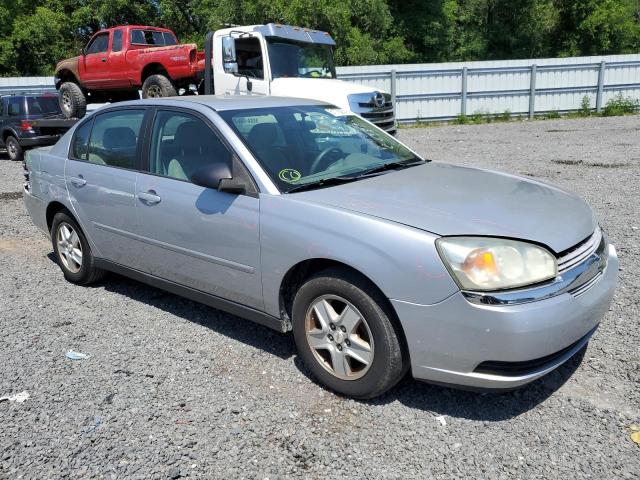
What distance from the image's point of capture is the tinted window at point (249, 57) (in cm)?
1021

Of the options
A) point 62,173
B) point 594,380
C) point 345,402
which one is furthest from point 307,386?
point 62,173

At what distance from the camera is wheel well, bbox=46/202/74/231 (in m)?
5.26

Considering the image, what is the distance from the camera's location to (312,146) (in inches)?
159

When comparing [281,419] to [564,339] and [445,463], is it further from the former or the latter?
[564,339]

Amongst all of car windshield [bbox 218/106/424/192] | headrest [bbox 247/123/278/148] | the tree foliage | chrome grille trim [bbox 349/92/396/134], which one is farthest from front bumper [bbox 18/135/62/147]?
the tree foliage

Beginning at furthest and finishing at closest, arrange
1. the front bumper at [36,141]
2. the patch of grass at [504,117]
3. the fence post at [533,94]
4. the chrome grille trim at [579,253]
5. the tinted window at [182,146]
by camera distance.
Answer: the patch of grass at [504,117] < the fence post at [533,94] < the front bumper at [36,141] < the tinted window at [182,146] < the chrome grille trim at [579,253]

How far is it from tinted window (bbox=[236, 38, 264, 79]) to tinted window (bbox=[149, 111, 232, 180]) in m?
6.16

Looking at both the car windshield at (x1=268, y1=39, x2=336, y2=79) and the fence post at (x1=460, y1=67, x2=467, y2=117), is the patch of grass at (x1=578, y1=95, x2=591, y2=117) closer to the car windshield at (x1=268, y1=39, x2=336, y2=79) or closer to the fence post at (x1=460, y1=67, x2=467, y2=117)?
the fence post at (x1=460, y1=67, x2=467, y2=117)

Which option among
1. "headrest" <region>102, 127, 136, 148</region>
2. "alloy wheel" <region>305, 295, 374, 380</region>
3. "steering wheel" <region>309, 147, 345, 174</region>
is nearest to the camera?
"alloy wheel" <region>305, 295, 374, 380</region>

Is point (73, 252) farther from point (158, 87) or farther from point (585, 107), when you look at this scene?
point (585, 107)

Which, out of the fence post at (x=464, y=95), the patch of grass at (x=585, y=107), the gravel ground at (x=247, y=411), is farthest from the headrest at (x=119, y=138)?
the patch of grass at (x=585, y=107)

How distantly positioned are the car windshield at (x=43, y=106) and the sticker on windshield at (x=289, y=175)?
475 inches

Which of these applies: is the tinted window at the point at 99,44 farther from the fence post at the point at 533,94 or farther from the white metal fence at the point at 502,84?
the fence post at the point at 533,94

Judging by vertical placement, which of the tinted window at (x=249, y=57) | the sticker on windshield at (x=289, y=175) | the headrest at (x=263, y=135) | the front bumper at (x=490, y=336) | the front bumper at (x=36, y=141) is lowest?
the front bumper at (x=36, y=141)
